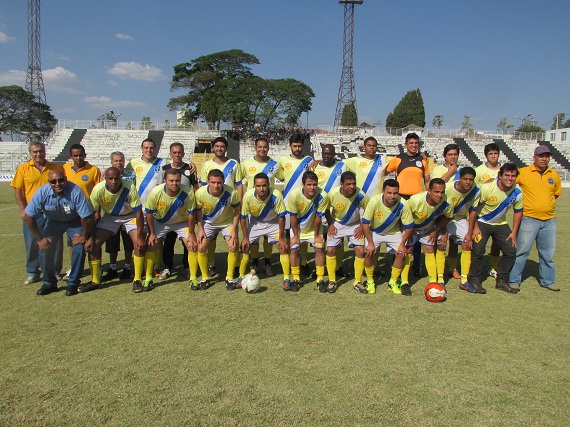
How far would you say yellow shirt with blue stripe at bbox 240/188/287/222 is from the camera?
18.8 feet

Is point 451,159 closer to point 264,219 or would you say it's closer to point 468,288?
point 468,288

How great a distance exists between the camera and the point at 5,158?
32.9 metres

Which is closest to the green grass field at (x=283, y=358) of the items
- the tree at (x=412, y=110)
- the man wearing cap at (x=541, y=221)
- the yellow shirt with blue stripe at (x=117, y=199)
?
the man wearing cap at (x=541, y=221)

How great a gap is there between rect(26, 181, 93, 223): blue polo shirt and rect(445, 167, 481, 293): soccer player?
4875 mm

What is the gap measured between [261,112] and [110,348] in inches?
1898

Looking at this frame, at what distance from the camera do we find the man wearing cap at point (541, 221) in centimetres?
561

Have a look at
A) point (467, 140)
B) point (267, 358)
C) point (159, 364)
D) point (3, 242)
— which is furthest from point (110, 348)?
point (467, 140)

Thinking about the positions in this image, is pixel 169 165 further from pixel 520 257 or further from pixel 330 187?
pixel 520 257

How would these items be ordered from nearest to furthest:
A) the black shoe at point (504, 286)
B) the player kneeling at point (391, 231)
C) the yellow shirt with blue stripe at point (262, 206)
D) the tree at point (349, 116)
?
the player kneeling at point (391, 231) < the black shoe at point (504, 286) < the yellow shirt with blue stripe at point (262, 206) < the tree at point (349, 116)

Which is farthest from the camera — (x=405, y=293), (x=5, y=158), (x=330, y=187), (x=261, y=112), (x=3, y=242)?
(x=261, y=112)

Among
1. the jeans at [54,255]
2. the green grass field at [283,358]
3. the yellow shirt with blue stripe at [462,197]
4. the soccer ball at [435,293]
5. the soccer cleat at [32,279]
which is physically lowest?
the green grass field at [283,358]

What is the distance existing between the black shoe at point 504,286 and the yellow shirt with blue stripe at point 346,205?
7.02 ft

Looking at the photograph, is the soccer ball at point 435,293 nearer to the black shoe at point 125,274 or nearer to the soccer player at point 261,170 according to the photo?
the soccer player at point 261,170

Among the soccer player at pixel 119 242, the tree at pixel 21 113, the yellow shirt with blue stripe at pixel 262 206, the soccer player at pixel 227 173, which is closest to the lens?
the yellow shirt with blue stripe at pixel 262 206
